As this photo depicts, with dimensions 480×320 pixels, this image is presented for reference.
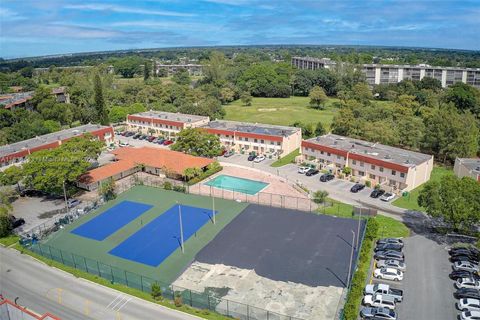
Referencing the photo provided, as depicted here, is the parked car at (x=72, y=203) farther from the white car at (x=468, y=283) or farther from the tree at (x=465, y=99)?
the tree at (x=465, y=99)

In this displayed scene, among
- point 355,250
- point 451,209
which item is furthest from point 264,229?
point 451,209

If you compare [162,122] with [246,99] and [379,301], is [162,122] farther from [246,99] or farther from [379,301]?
[379,301]

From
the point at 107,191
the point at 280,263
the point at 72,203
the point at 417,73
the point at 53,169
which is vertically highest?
the point at 417,73

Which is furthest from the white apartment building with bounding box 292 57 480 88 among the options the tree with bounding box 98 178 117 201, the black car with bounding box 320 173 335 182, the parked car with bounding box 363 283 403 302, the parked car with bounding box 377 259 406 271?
the parked car with bounding box 363 283 403 302

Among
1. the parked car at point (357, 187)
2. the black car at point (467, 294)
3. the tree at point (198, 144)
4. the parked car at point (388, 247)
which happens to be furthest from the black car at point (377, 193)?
the tree at point (198, 144)

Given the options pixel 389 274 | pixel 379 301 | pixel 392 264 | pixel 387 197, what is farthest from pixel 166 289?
pixel 387 197

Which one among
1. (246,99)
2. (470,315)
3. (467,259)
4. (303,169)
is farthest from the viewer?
(246,99)
